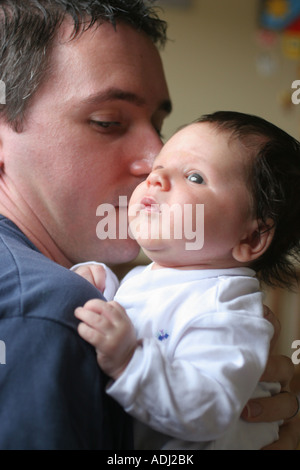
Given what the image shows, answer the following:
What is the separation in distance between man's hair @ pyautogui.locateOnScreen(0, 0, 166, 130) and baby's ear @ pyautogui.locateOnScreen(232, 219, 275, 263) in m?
0.58

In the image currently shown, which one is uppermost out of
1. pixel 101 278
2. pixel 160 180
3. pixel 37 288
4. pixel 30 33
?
pixel 30 33

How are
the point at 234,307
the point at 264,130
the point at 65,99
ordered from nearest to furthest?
the point at 234,307 → the point at 264,130 → the point at 65,99

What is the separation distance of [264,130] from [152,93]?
0.41 metres

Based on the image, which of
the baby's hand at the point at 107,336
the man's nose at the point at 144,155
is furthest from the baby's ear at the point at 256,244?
the man's nose at the point at 144,155

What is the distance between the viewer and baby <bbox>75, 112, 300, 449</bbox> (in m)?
0.67

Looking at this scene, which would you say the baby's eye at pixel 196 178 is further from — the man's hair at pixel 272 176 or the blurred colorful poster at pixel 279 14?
the blurred colorful poster at pixel 279 14

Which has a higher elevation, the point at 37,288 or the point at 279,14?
the point at 279,14

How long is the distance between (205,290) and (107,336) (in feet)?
0.60

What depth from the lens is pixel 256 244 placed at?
0.84 meters

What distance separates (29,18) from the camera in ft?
3.76

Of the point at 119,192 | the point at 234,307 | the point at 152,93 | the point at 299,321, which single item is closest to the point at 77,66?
the point at 152,93

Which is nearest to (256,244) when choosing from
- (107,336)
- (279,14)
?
(107,336)

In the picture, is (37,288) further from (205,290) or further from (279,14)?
(279,14)
